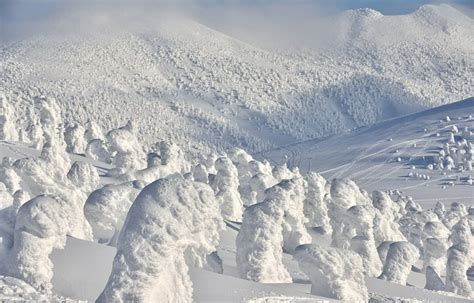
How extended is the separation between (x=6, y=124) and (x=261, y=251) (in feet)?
165

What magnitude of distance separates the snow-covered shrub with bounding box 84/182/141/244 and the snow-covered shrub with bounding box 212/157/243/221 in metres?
18.6

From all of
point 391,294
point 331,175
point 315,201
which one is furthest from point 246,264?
point 331,175

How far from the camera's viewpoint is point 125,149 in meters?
74.5

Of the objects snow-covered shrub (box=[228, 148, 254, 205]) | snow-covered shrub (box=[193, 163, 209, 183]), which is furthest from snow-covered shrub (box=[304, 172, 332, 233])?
snow-covered shrub (box=[193, 163, 209, 183])

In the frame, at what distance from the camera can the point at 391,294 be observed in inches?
1401

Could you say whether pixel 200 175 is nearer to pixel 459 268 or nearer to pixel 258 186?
pixel 258 186

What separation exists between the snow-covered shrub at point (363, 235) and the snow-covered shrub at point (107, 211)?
12.6m

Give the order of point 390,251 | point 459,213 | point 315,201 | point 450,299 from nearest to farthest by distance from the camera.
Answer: point 450,299 < point 390,251 < point 315,201 < point 459,213

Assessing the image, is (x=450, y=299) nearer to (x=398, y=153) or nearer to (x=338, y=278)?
(x=338, y=278)

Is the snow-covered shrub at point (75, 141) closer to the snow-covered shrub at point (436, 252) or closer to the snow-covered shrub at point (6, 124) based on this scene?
the snow-covered shrub at point (6, 124)

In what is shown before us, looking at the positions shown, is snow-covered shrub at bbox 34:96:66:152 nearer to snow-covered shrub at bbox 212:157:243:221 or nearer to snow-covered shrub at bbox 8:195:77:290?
snow-covered shrub at bbox 212:157:243:221

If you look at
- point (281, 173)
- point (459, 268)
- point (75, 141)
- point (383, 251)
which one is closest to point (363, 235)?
point (383, 251)

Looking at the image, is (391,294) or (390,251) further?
(390,251)

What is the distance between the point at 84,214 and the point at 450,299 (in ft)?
49.5
